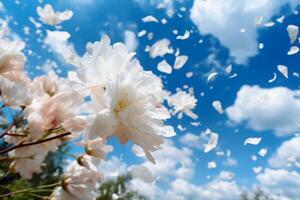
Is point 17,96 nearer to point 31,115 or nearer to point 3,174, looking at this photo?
point 31,115

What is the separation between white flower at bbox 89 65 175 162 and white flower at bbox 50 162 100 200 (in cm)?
17

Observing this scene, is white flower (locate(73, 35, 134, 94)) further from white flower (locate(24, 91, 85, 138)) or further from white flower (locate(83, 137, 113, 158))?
white flower (locate(83, 137, 113, 158))

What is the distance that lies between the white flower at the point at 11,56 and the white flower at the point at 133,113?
27 cm

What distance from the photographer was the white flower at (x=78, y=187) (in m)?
0.75

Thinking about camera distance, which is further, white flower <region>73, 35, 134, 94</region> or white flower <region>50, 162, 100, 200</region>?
white flower <region>50, 162, 100, 200</region>

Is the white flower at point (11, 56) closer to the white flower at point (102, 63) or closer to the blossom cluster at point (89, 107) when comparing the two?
the blossom cluster at point (89, 107)

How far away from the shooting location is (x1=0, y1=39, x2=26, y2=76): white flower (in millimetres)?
768

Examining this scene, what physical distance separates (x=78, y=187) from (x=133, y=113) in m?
0.22

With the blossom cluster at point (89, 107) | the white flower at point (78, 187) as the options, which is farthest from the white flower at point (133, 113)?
the white flower at point (78, 187)

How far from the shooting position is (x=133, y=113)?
63 centimetres

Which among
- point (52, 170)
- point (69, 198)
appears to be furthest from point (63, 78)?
point (52, 170)

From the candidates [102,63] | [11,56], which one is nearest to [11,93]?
[11,56]

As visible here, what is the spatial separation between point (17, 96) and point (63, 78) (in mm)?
170

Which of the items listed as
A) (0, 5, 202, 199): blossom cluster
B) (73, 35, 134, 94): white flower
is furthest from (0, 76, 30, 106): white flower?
(73, 35, 134, 94): white flower
